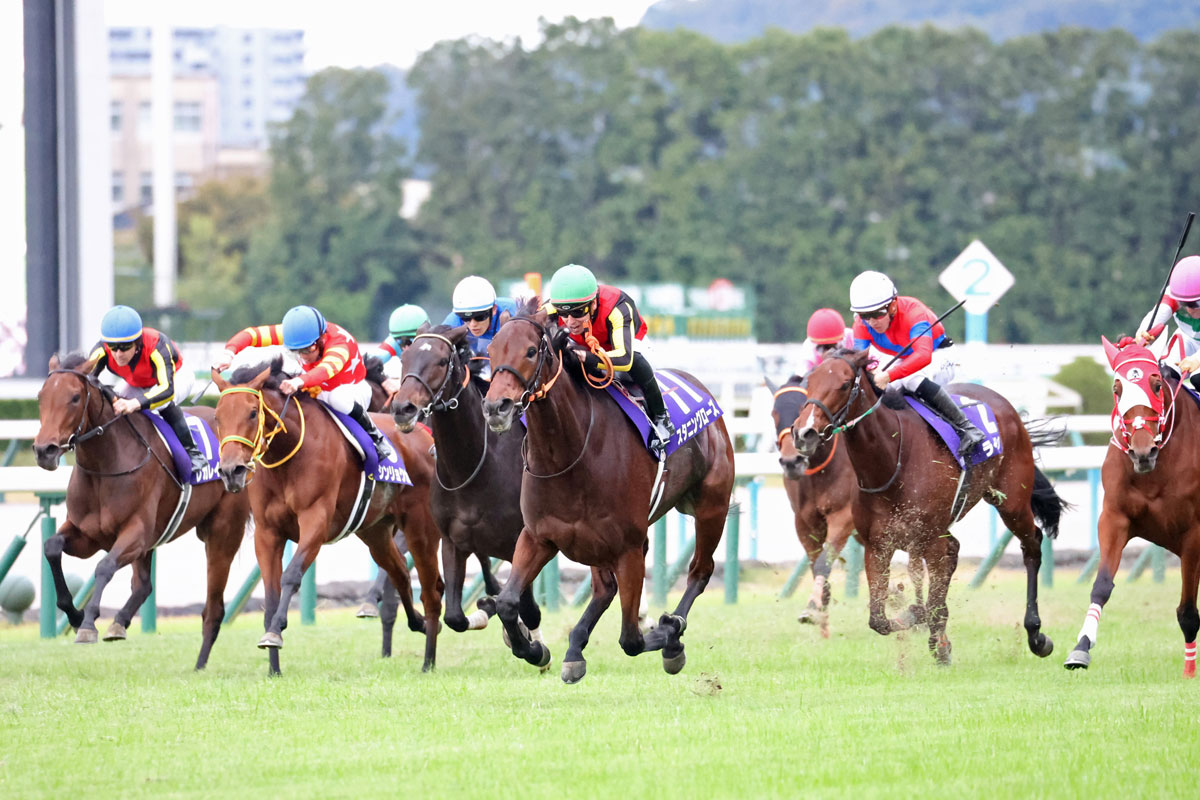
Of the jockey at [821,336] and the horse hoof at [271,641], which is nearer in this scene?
the horse hoof at [271,641]

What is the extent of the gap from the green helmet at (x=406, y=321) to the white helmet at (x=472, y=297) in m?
1.47

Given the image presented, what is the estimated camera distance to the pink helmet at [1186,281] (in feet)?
26.6

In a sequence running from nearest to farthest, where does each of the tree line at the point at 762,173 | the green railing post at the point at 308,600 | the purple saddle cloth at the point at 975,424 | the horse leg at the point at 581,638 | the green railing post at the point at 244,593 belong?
the horse leg at the point at 581,638, the purple saddle cloth at the point at 975,424, the green railing post at the point at 244,593, the green railing post at the point at 308,600, the tree line at the point at 762,173

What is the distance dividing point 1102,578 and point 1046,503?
2.08 metres

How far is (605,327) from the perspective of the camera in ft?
24.4

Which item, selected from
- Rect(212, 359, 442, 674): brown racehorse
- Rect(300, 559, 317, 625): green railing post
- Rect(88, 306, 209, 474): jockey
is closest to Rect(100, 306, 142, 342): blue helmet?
Rect(88, 306, 209, 474): jockey

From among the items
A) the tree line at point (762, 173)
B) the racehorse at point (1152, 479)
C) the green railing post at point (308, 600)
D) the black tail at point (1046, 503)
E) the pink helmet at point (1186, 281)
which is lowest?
the green railing post at point (308, 600)

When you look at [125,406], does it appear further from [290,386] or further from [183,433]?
[290,386]

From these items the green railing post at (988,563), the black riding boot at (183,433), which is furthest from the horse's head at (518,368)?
the green railing post at (988,563)

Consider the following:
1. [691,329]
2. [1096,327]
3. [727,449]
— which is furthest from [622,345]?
[1096,327]

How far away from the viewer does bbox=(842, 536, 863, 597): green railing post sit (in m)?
11.9

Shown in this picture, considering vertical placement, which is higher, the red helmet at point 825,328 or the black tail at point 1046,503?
the red helmet at point 825,328

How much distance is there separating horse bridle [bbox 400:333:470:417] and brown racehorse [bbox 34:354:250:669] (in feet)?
6.18

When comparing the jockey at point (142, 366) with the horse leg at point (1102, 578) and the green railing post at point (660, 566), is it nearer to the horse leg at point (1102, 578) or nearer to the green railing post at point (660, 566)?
the green railing post at point (660, 566)
